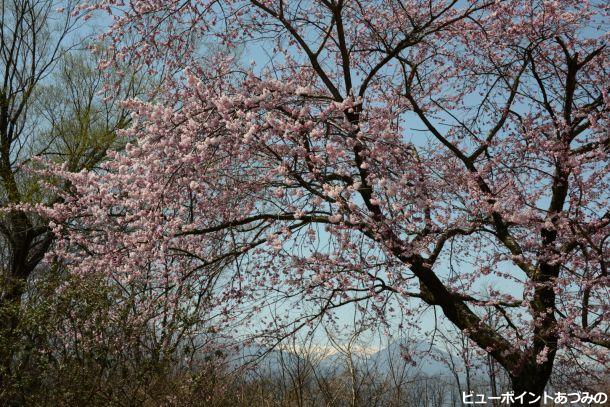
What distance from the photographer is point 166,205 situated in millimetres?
5125

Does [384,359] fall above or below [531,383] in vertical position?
above

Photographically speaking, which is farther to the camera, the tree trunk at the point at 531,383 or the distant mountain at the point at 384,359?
the distant mountain at the point at 384,359

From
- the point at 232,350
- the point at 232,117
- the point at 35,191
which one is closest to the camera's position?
the point at 232,117

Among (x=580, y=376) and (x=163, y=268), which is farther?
(x=580, y=376)

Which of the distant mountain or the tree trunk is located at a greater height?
the distant mountain

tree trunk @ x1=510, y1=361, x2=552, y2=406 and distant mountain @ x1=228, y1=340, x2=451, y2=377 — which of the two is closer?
tree trunk @ x1=510, y1=361, x2=552, y2=406

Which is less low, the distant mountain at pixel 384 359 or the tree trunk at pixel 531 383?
the distant mountain at pixel 384 359

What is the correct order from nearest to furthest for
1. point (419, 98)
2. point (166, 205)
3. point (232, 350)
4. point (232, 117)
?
point (232, 117)
point (166, 205)
point (232, 350)
point (419, 98)

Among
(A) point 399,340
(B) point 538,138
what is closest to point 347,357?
(A) point 399,340

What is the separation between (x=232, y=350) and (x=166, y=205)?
1.75m

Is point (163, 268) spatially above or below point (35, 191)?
below

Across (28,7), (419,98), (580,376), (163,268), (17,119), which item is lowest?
(580,376)

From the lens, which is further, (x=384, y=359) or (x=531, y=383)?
(x=384, y=359)

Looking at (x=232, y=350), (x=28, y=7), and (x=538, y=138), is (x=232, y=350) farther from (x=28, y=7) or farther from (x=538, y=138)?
(x=28, y=7)
